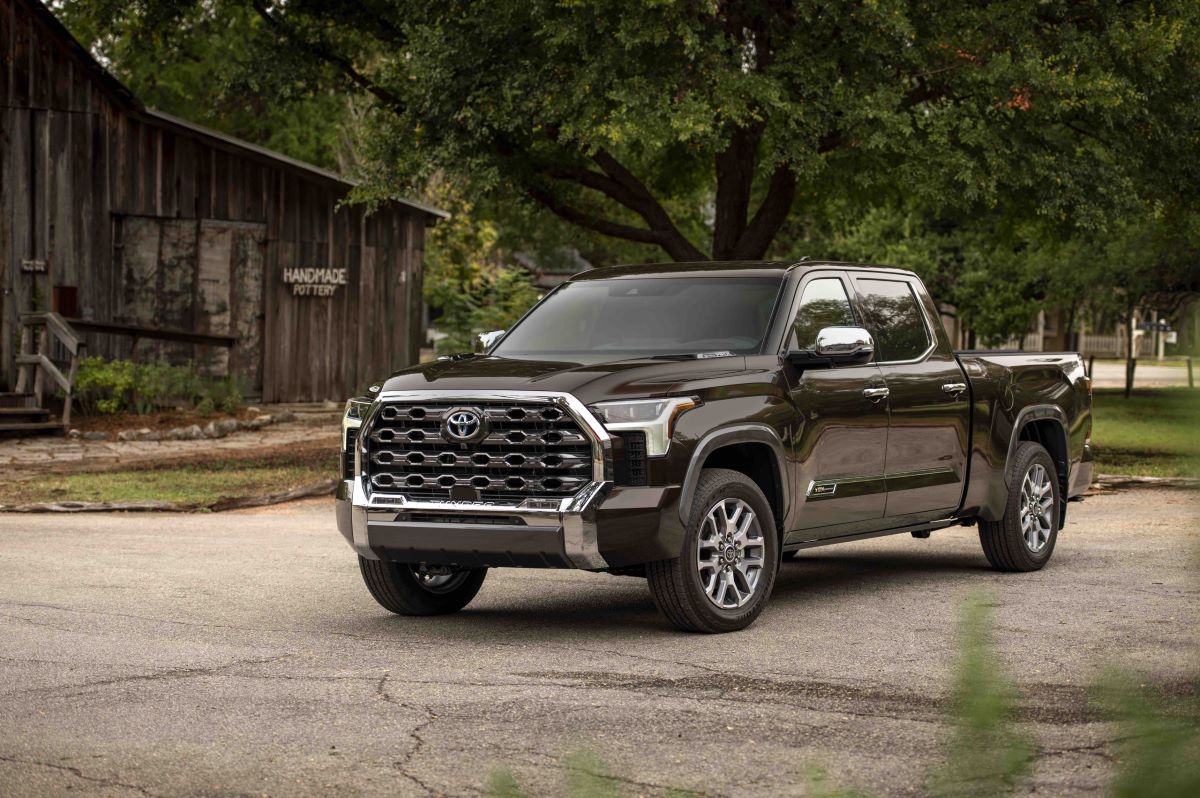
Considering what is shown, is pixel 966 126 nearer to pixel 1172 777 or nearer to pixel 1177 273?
pixel 1177 273

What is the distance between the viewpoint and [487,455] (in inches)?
308

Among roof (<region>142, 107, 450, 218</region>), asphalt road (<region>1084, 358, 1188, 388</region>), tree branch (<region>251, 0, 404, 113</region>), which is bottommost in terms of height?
asphalt road (<region>1084, 358, 1188, 388</region>)

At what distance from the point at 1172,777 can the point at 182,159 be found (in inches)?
1032

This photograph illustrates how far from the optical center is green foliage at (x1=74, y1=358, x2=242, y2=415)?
74.4 feet

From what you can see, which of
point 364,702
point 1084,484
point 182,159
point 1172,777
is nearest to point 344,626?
point 364,702

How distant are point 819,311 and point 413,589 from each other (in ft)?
9.02

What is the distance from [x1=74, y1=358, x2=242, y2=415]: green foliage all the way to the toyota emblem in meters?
15.8

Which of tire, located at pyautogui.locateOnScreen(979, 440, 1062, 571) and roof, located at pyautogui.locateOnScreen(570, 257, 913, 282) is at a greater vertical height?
roof, located at pyautogui.locateOnScreen(570, 257, 913, 282)

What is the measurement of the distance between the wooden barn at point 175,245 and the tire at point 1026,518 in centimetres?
1506

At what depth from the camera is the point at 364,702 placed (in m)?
6.57

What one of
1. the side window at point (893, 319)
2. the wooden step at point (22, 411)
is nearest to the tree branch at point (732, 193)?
the wooden step at point (22, 411)

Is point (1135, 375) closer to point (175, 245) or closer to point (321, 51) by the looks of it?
point (321, 51)

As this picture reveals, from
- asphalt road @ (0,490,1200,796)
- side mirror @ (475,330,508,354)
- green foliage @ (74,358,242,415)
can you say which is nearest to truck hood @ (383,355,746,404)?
side mirror @ (475,330,508,354)

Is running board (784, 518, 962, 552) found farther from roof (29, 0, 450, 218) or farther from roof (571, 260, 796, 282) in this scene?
roof (29, 0, 450, 218)
